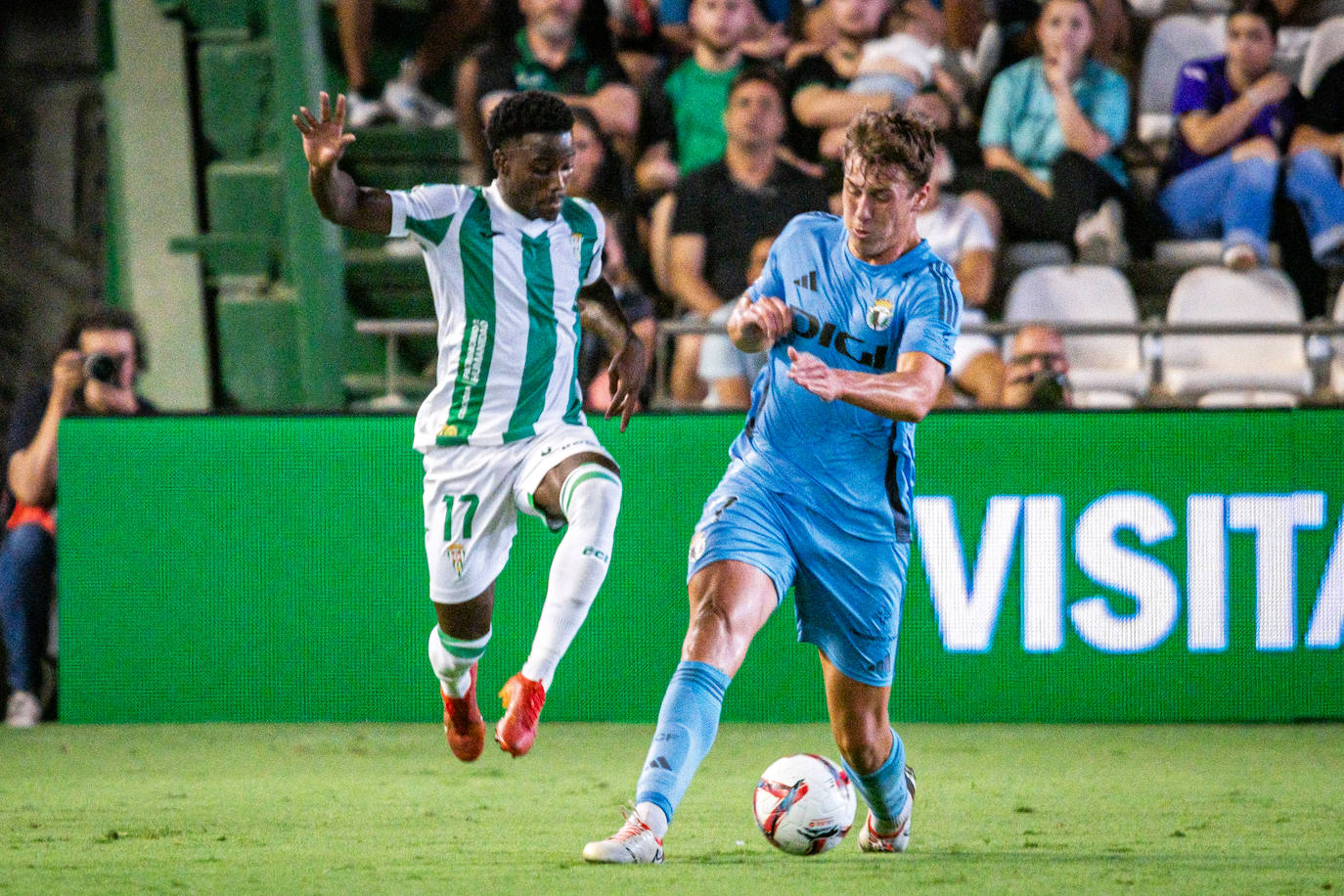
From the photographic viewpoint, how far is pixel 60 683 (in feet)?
26.3

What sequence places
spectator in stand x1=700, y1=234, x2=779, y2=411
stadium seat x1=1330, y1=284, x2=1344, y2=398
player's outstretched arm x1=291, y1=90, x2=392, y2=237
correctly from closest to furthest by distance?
player's outstretched arm x1=291, y1=90, x2=392, y2=237 < spectator in stand x1=700, y1=234, x2=779, y2=411 < stadium seat x1=1330, y1=284, x2=1344, y2=398

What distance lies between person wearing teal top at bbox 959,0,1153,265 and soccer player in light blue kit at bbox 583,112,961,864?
5357 millimetres

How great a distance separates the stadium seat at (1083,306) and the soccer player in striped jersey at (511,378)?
4.26 m

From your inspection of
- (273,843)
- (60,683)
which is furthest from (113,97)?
(273,843)

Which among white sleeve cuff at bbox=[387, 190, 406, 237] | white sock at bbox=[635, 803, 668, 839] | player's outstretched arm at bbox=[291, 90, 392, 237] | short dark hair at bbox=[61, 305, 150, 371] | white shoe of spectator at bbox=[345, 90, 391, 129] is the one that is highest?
white shoe of spectator at bbox=[345, 90, 391, 129]

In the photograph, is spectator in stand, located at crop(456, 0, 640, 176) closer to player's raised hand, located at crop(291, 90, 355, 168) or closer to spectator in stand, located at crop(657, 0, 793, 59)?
spectator in stand, located at crop(657, 0, 793, 59)

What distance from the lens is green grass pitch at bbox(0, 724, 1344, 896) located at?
4309 millimetres

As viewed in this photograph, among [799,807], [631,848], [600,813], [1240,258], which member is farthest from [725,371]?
[631,848]

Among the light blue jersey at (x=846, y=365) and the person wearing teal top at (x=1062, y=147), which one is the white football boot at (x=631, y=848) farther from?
the person wearing teal top at (x=1062, y=147)

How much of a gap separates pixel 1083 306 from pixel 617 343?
4.54 meters

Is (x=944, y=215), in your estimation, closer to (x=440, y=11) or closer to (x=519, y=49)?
(x=519, y=49)

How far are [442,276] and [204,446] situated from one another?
2.80 m

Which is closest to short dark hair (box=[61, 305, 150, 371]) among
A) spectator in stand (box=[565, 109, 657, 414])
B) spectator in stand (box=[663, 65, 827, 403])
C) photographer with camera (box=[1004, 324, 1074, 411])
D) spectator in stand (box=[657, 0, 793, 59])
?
spectator in stand (box=[565, 109, 657, 414])

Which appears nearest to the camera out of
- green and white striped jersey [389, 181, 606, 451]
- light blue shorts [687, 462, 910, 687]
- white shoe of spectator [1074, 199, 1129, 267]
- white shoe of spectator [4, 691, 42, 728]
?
light blue shorts [687, 462, 910, 687]
